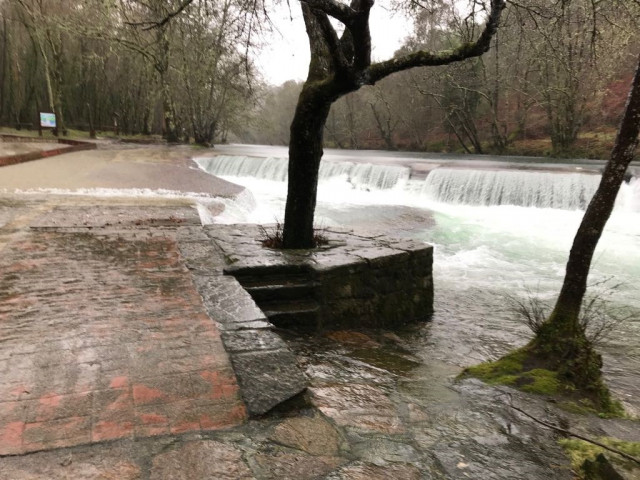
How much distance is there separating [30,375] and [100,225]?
147 inches

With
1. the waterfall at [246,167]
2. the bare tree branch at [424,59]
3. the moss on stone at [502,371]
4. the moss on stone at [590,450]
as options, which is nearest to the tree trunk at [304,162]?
the bare tree branch at [424,59]

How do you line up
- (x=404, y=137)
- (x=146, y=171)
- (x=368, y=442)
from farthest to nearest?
(x=404, y=137)
(x=146, y=171)
(x=368, y=442)

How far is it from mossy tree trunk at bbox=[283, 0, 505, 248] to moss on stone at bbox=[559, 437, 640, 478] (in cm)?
311

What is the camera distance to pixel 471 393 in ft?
9.69

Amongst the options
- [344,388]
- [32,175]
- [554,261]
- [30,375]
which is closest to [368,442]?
[344,388]

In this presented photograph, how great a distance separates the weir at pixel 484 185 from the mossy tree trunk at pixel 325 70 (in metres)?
9.97

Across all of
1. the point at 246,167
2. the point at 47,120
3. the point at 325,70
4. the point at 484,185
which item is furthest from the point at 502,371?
the point at 47,120

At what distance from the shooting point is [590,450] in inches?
86.0

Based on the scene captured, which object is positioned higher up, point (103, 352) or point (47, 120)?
point (47, 120)

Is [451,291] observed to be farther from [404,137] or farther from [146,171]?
[404,137]

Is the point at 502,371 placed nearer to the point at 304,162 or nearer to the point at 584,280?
the point at 584,280

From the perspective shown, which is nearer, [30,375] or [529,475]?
[529,475]

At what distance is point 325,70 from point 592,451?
4.01 m

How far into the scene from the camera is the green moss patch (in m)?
2.05
